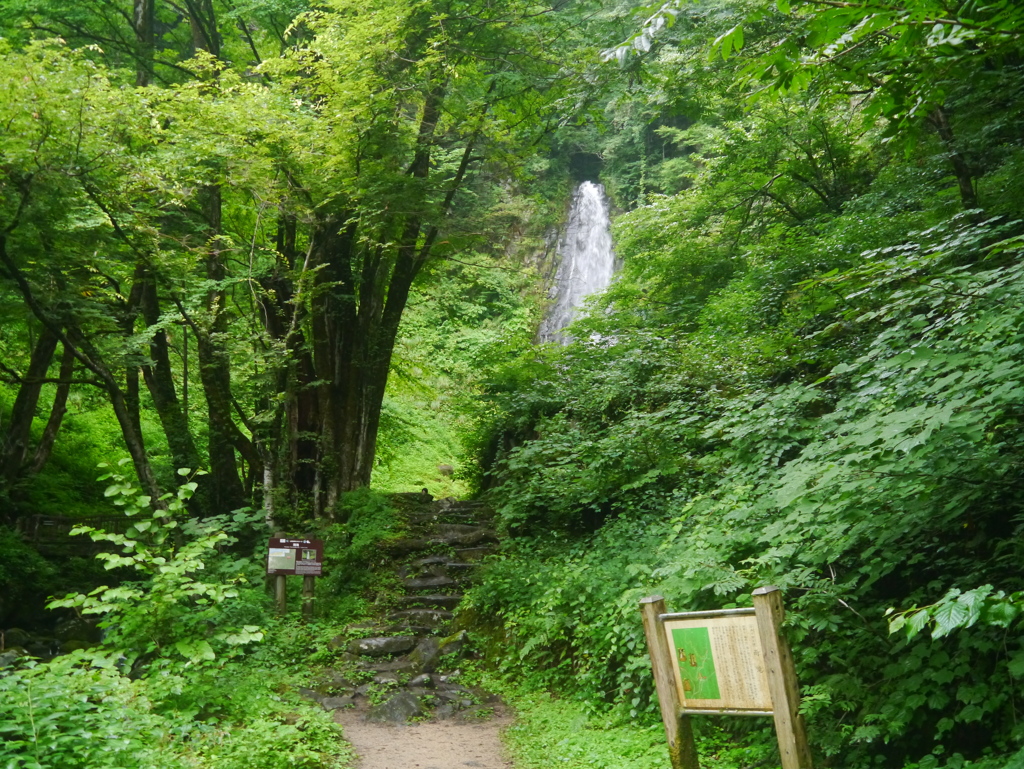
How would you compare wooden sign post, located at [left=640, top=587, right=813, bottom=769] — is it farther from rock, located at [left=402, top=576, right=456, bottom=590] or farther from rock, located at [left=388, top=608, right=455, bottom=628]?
rock, located at [left=402, top=576, right=456, bottom=590]

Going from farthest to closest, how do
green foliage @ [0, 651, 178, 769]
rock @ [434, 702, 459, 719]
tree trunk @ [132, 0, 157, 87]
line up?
tree trunk @ [132, 0, 157, 87], rock @ [434, 702, 459, 719], green foliage @ [0, 651, 178, 769]

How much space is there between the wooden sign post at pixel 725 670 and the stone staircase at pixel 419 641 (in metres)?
2.79

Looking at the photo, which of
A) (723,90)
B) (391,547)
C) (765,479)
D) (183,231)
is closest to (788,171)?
(723,90)

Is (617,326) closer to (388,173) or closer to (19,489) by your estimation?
(388,173)

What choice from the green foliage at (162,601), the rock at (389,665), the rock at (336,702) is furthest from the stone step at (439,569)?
the green foliage at (162,601)

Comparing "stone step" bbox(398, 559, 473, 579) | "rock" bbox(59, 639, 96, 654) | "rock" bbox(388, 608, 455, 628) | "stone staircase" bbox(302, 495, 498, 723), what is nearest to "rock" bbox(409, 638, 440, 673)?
"stone staircase" bbox(302, 495, 498, 723)

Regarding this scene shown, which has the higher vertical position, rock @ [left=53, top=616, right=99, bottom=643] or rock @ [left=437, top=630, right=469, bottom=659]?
rock @ [left=53, top=616, right=99, bottom=643]

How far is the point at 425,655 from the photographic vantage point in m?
7.47

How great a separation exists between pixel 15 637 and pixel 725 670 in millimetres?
8269

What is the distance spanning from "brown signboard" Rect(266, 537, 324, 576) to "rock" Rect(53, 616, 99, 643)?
2481mm

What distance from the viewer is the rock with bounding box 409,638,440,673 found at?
729cm

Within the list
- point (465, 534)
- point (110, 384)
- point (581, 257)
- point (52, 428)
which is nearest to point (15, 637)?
point (110, 384)

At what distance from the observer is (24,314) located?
8.36m

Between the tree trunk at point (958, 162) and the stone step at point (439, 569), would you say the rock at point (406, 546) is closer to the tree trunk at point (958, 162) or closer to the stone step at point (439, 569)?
the stone step at point (439, 569)
